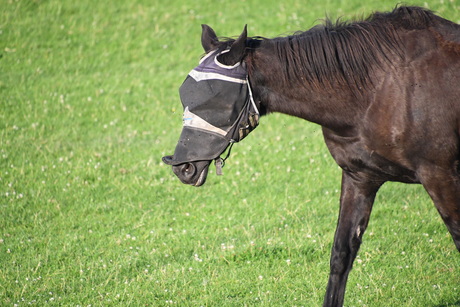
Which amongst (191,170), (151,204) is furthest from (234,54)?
(151,204)

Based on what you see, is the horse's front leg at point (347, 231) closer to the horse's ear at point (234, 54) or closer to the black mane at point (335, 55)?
the black mane at point (335, 55)

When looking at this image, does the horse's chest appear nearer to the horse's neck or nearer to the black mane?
the horse's neck

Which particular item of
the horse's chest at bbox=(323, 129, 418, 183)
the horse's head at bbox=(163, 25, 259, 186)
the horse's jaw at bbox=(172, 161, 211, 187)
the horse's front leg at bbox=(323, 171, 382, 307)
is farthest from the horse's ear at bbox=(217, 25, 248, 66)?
the horse's front leg at bbox=(323, 171, 382, 307)

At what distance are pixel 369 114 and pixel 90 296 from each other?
10.3 ft

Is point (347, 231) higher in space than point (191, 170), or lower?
lower

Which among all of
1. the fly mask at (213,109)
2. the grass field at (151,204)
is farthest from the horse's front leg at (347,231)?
the fly mask at (213,109)

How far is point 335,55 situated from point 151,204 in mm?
3962

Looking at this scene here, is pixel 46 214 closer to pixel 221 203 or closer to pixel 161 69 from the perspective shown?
pixel 221 203

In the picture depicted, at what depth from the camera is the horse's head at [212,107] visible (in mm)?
4324

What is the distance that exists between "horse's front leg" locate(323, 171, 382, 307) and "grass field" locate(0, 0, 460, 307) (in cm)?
36

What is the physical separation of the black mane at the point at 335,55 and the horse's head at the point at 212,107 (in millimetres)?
273

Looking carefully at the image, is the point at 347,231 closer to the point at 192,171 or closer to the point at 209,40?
the point at 192,171

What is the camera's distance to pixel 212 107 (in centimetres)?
441

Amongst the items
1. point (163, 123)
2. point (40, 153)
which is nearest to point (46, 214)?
point (40, 153)
